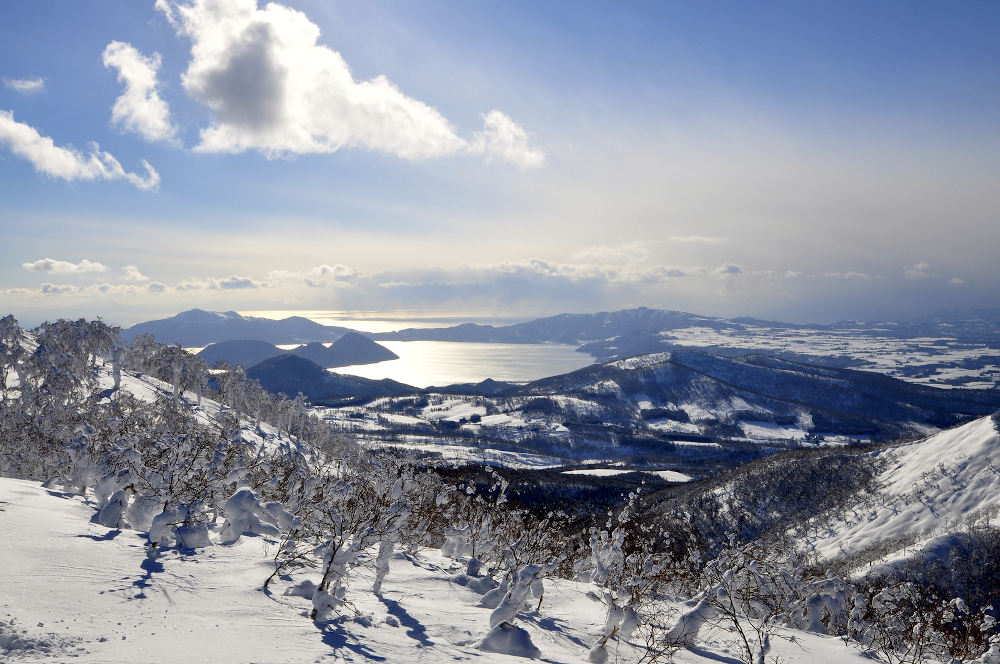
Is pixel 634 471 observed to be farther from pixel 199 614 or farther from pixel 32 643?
pixel 32 643

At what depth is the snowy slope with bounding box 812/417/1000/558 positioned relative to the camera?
90.6 m

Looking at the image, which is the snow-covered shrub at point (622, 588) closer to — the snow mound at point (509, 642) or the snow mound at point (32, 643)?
the snow mound at point (509, 642)

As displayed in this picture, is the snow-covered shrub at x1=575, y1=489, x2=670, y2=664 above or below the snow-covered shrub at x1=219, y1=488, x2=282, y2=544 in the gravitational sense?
below

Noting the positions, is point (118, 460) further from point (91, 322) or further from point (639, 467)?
point (639, 467)

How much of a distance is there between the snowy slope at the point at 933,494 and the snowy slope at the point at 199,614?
9361 centimetres

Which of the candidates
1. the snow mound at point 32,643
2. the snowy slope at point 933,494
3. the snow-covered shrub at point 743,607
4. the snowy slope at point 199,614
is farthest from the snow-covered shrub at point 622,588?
the snowy slope at point 933,494

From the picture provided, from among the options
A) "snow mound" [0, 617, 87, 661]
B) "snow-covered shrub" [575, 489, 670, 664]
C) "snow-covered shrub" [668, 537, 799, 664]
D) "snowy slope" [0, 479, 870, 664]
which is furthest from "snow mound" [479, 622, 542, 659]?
"snow mound" [0, 617, 87, 661]

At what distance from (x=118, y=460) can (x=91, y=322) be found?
101m

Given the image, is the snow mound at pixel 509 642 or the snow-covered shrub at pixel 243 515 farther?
the snow-covered shrub at pixel 243 515

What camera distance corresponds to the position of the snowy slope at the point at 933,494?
90.6 m

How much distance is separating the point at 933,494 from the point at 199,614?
12702cm

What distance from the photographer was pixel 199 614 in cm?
1175

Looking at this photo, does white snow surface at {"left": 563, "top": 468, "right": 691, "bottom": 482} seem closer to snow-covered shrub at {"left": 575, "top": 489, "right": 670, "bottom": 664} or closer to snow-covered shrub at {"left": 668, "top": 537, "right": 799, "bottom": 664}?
snow-covered shrub at {"left": 575, "top": 489, "right": 670, "bottom": 664}

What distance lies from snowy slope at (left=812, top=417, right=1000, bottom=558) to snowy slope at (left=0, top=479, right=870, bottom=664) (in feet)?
307
